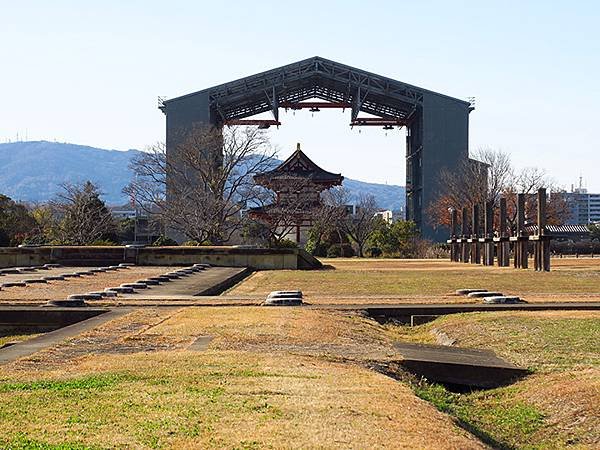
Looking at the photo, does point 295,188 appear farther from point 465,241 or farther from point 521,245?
point 521,245

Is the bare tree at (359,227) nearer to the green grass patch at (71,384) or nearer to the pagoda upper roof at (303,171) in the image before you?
the pagoda upper roof at (303,171)

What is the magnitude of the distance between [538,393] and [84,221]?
2015 inches

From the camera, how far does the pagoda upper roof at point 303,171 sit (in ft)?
233

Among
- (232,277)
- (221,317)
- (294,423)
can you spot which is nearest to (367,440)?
(294,423)

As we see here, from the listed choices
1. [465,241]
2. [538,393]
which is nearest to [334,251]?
[465,241]

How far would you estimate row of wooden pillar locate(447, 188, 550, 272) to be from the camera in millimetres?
36831

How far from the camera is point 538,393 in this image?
9789mm

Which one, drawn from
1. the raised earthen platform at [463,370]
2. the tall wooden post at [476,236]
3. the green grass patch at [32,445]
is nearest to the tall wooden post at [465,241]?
the tall wooden post at [476,236]

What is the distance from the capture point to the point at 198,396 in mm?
7988

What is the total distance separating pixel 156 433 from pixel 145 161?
56334 mm

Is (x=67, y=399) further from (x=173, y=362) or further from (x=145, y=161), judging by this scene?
(x=145, y=161)

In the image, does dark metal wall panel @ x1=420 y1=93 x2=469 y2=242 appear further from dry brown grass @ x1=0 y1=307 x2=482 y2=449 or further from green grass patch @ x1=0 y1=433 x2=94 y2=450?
green grass patch @ x1=0 y1=433 x2=94 y2=450

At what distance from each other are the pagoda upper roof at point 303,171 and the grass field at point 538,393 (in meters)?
55.8

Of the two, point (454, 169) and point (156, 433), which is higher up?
point (454, 169)
